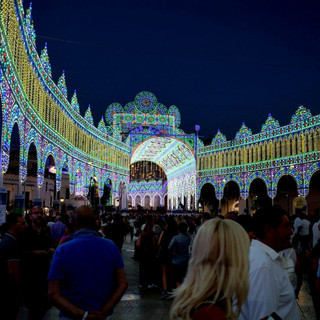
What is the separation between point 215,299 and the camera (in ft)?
6.57

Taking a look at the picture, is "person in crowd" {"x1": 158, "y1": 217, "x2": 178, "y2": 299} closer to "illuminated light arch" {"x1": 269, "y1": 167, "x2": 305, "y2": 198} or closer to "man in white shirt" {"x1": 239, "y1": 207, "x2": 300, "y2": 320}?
"man in white shirt" {"x1": 239, "y1": 207, "x2": 300, "y2": 320}

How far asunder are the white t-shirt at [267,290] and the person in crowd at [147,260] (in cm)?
800

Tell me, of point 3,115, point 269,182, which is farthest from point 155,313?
point 269,182

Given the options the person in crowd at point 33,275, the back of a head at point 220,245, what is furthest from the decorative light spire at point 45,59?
the back of a head at point 220,245

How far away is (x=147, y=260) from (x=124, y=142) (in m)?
34.7

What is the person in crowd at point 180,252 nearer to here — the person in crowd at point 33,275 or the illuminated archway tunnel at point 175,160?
the person in crowd at point 33,275

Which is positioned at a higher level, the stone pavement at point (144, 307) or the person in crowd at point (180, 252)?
the person in crowd at point (180, 252)

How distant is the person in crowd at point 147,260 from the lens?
414 inches

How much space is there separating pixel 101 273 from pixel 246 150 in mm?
36707

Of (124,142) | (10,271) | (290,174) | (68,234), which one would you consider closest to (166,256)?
(68,234)

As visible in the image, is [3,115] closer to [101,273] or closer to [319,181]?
[101,273]

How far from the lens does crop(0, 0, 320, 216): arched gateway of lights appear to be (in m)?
17.2

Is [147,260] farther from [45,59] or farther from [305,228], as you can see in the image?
[45,59]

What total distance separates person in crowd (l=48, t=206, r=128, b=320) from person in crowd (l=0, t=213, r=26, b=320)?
1.37 m
